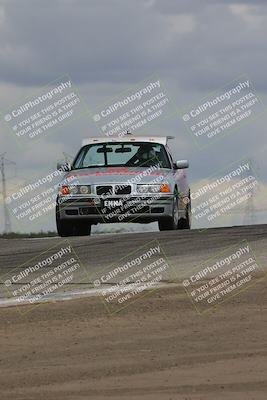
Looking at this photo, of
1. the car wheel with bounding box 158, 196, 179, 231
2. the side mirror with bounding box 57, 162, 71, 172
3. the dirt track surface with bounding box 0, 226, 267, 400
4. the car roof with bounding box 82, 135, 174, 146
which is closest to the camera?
the dirt track surface with bounding box 0, 226, 267, 400

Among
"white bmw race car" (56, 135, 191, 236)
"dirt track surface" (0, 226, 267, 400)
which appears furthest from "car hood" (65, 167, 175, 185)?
"dirt track surface" (0, 226, 267, 400)

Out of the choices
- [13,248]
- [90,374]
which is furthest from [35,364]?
→ [13,248]

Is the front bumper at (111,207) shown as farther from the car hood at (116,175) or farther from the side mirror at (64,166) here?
the side mirror at (64,166)

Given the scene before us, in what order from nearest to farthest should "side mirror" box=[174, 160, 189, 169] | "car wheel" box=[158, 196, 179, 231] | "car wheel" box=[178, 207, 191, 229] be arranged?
"car wheel" box=[158, 196, 179, 231] < "side mirror" box=[174, 160, 189, 169] < "car wheel" box=[178, 207, 191, 229]

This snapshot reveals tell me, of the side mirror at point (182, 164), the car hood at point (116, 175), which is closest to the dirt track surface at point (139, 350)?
the car hood at point (116, 175)

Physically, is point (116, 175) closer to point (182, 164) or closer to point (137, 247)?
point (182, 164)

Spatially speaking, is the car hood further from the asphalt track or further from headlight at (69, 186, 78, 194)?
the asphalt track

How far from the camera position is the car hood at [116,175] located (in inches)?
943

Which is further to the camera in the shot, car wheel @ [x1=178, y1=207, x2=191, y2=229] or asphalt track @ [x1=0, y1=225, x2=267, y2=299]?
car wheel @ [x1=178, y1=207, x2=191, y2=229]

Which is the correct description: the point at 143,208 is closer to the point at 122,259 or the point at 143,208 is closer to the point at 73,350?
the point at 122,259

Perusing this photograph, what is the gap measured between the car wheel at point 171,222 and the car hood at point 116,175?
1.59 ft

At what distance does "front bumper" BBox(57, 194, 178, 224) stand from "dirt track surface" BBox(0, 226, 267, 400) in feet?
26.6

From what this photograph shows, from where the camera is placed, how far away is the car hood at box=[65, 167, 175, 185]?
78.6 feet

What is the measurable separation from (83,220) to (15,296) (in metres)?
8.51
